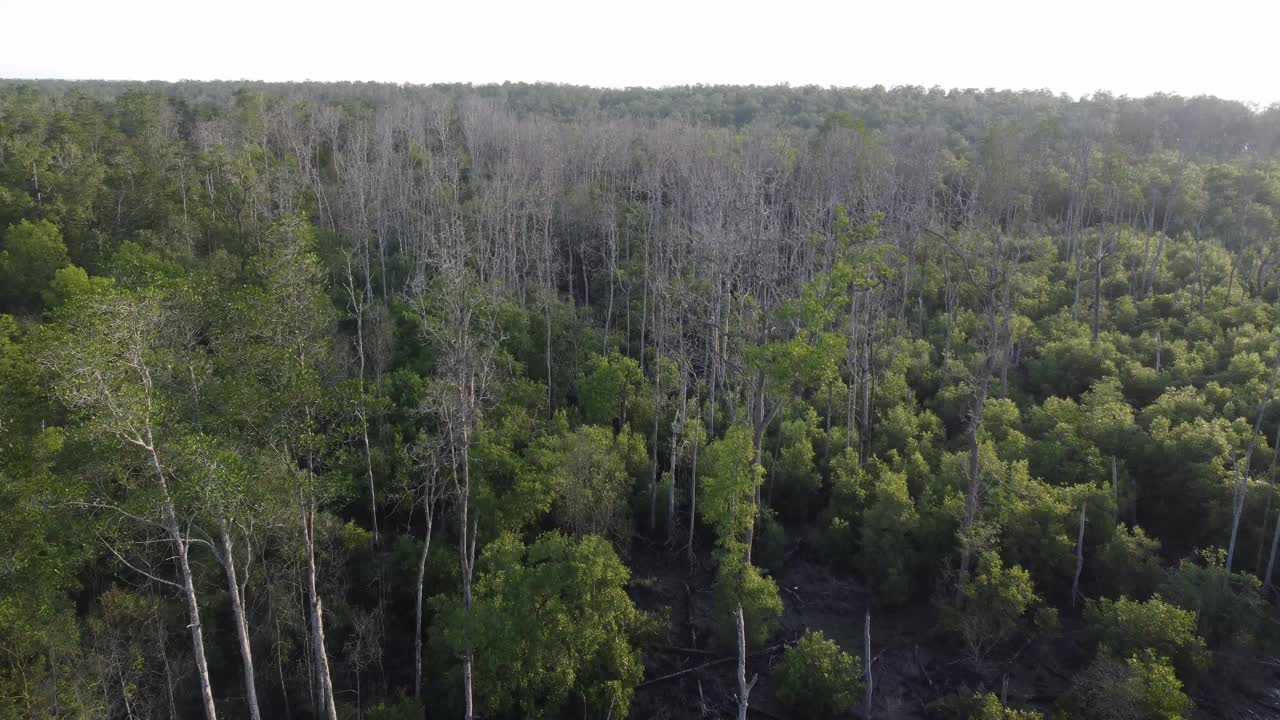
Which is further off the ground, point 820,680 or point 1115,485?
point 1115,485

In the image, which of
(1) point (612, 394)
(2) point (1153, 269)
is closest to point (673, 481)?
(1) point (612, 394)

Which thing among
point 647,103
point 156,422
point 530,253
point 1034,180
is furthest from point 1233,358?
point 647,103

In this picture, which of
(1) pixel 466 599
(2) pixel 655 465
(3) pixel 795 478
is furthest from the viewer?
(3) pixel 795 478

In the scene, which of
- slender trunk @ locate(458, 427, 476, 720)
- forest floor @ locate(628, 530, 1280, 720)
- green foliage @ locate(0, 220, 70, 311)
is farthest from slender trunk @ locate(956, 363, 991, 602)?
green foliage @ locate(0, 220, 70, 311)

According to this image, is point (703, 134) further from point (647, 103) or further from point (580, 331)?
point (647, 103)

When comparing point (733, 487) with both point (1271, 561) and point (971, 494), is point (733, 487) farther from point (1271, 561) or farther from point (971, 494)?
point (1271, 561)

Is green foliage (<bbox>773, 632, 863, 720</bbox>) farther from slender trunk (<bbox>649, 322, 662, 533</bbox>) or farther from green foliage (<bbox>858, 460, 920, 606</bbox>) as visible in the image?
slender trunk (<bbox>649, 322, 662, 533</bbox>)
